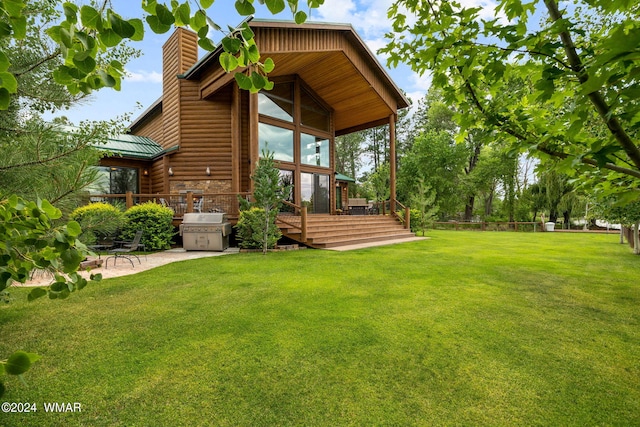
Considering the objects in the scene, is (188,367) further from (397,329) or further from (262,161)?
(262,161)

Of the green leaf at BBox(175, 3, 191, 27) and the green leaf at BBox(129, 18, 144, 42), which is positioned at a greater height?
the green leaf at BBox(175, 3, 191, 27)

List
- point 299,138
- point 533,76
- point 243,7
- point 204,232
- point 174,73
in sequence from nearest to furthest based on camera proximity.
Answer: point 243,7
point 533,76
point 204,232
point 299,138
point 174,73

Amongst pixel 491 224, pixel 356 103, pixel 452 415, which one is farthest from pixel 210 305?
pixel 491 224

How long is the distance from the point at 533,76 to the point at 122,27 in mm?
1890

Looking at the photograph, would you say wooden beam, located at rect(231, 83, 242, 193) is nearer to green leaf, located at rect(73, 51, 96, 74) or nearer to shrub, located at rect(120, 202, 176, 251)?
shrub, located at rect(120, 202, 176, 251)

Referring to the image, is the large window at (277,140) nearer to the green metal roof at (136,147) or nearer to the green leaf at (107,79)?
the green metal roof at (136,147)

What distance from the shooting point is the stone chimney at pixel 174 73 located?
12.0 m

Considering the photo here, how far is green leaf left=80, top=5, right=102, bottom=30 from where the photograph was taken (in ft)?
2.25

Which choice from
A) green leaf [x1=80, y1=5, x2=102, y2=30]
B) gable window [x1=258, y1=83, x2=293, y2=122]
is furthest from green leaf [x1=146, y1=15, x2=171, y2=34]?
gable window [x1=258, y1=83, x2=293, y2=122]

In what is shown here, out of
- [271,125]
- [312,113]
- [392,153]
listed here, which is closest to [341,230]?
[271,125]

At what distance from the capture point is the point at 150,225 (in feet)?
27.9

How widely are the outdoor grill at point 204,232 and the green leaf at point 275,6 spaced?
814cm

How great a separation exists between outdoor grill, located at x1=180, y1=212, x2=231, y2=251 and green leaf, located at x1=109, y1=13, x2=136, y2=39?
810 cm

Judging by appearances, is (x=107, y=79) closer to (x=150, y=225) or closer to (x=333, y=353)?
(x=333, y=353)
